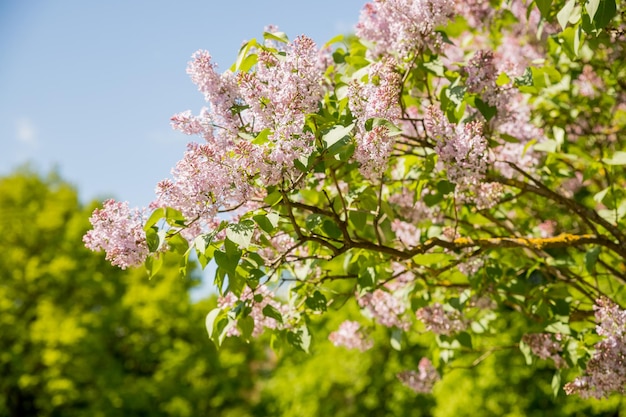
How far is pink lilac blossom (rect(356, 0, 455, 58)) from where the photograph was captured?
118 inches

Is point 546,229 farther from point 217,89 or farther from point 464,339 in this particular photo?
point 217,89

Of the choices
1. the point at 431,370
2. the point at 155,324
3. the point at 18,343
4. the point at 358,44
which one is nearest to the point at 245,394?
the point at 155,324

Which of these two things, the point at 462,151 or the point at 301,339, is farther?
the point at 301,339

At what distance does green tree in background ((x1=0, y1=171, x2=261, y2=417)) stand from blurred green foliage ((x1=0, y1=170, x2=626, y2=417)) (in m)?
0.04

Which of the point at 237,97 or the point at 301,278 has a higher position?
the point at 237,97

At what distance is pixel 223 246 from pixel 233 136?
518 mm

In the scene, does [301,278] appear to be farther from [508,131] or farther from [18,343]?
[18,343]

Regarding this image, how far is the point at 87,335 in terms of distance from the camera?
17844mm

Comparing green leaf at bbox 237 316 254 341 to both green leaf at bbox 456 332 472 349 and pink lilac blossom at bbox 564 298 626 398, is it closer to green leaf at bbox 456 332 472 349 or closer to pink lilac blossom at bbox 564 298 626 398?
green leaf at bbox 456 332 472 349

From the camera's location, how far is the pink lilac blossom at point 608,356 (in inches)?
123

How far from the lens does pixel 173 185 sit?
2541 mm

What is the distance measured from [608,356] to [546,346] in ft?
2.17

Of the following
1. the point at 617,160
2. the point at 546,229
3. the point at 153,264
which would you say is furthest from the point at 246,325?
the point at 546,229

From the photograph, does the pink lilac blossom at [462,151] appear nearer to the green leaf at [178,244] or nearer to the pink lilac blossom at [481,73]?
the pink lilac blossom at [481,73]
